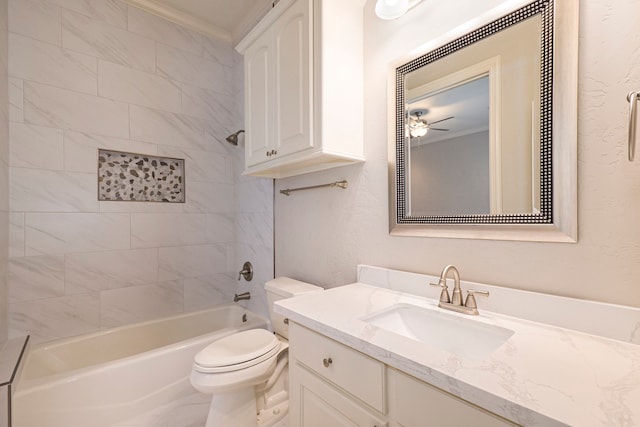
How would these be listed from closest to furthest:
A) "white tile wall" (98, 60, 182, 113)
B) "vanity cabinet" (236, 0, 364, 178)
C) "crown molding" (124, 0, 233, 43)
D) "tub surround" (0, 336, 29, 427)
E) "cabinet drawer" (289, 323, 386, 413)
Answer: "cabinet drawer" (289, 323, 386, 413) < "tub surround" (0, 336, 29, 427) < "vanity cabinet" (236, 0, 364, 178) < "white tile wall" (98, 60, 182, 113) < "crown molding" (124, 0, 233, 43)

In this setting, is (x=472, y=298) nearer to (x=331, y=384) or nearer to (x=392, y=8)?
(x=331, y=384)

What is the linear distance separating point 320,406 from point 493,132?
1148mm

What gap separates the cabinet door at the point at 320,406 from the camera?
2.68 ft

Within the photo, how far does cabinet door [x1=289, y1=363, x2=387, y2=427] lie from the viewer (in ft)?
2.68

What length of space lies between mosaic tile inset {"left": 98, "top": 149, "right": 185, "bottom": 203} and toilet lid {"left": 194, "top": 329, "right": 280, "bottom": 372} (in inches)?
55.2

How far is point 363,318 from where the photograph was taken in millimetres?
988

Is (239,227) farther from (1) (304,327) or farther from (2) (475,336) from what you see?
(2) (475,336)

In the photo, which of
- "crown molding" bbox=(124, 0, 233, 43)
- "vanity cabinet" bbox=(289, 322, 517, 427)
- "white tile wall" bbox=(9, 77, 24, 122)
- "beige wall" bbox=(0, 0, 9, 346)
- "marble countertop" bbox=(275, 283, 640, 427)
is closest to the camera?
"marble countertop" bbox=(275, 283, 640, 427)

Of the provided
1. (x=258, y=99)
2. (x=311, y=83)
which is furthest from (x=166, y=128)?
(x=311, y=83)

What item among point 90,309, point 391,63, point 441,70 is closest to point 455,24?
point 441,70

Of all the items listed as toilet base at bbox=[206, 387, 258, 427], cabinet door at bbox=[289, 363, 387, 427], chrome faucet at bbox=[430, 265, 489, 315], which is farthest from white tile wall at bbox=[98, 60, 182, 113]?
chrome faucet at bbox=[430, 265, 489, 315]

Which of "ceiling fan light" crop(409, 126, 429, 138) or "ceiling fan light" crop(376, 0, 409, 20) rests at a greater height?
"ceiling fan light" crop(376, 0, 409, 20)

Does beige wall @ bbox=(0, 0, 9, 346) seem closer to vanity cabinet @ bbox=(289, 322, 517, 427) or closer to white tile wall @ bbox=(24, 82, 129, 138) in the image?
Answer: white tile wall @ bbox=(24, 82, 129, 138)

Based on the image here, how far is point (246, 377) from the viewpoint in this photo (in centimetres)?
132
